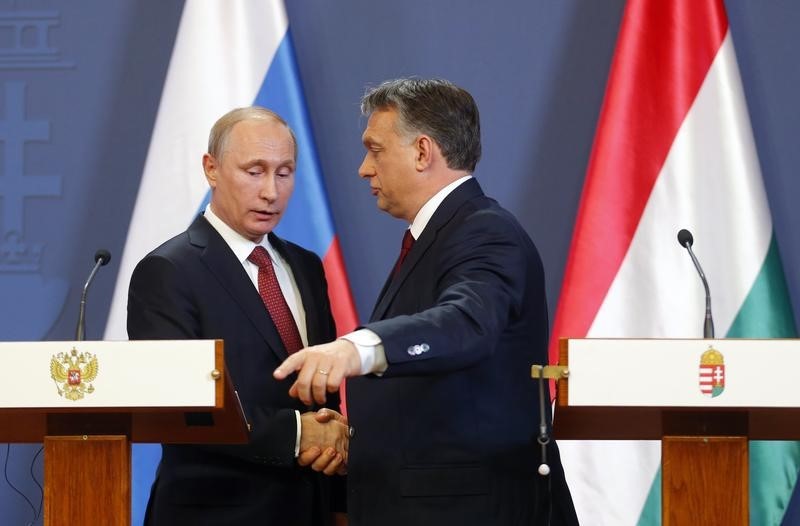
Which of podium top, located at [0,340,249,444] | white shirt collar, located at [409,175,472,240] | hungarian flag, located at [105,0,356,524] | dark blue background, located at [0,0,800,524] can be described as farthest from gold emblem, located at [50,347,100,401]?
dark blue background, located at [0,0,800,524]

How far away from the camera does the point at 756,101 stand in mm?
3988

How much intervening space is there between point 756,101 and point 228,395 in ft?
8.53

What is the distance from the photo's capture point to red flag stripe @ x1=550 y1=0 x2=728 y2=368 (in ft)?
12.3

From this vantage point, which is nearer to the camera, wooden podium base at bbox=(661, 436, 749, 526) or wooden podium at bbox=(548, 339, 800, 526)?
wooden podium at bbox=(548, 339, 800, 526)

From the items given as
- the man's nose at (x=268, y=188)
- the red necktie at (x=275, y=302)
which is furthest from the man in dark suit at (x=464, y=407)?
the man's nose at (x=268, y=188)

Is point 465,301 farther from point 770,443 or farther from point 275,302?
point 770,443

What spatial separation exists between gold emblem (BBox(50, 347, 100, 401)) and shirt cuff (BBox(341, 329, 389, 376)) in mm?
434

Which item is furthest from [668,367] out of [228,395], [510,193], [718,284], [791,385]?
[510,193]

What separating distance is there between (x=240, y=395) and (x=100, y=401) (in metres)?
0.79

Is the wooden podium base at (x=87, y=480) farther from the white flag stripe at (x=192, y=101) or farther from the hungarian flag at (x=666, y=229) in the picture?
the hungarian flag at (x=666, y=229)

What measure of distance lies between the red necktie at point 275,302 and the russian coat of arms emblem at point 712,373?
1.20 m

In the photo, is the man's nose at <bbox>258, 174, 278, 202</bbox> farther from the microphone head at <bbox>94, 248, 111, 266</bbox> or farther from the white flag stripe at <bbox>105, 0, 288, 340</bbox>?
the white flag stripe at <bbox>105, 0, 288, 340</bbox>

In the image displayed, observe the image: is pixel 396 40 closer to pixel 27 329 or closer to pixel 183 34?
pixel 183 34

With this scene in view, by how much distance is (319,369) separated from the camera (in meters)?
1.89
